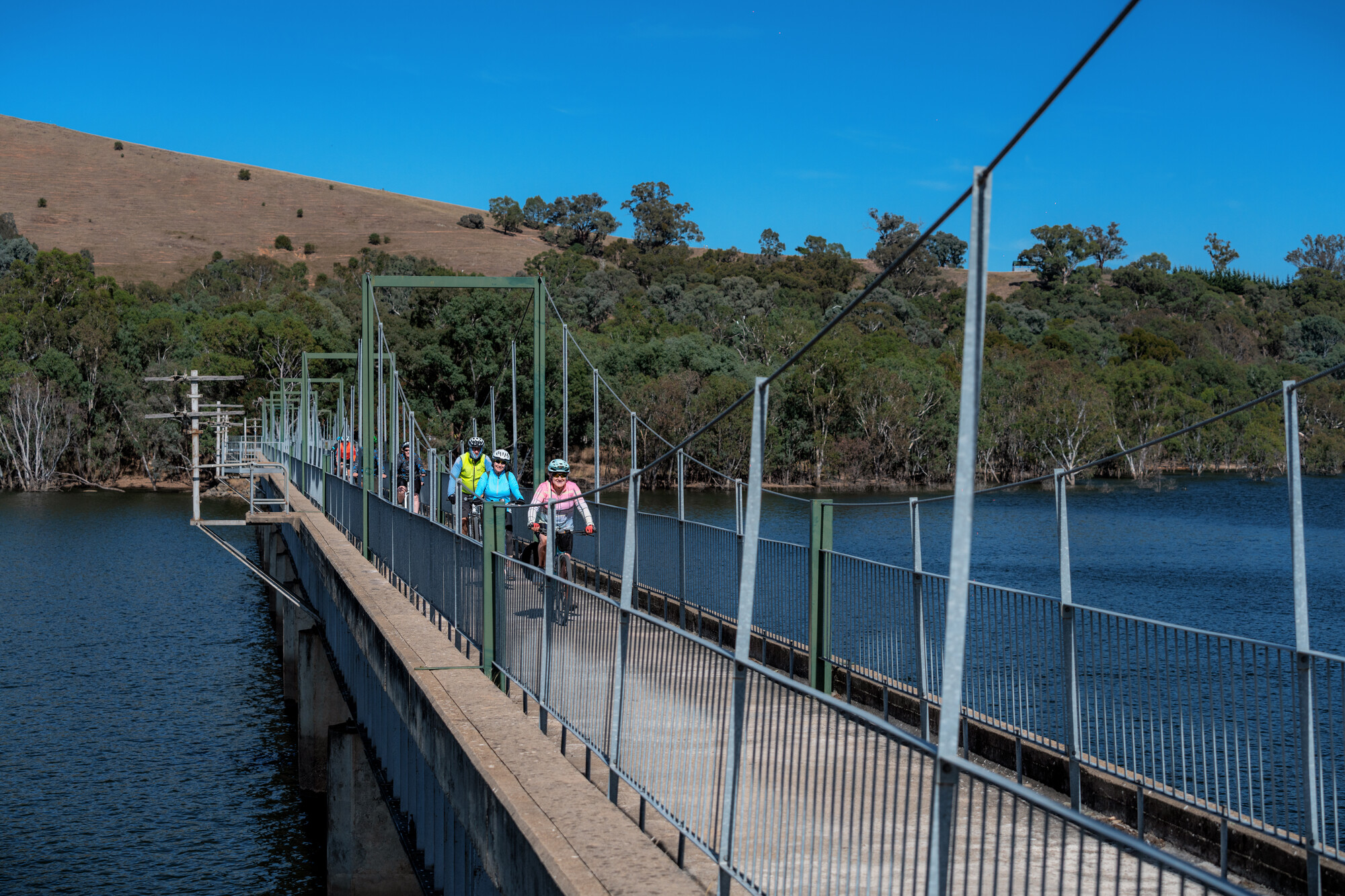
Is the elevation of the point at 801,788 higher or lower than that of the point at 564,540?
lower

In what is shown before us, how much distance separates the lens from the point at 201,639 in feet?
99.0

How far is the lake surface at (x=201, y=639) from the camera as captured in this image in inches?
660

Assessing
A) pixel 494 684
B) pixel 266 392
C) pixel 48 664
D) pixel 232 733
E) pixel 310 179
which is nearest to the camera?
pixel 494 684

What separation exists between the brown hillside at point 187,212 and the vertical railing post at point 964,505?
12850cm

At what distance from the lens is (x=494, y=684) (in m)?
9.05

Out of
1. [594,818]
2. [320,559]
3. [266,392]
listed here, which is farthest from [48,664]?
[266,392]

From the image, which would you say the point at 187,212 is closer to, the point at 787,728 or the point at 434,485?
the point at 434,485

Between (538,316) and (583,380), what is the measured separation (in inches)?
2059

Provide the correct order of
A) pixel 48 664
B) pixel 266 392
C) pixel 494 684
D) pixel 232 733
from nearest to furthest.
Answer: pixel 494 684 < pixel 232 733 < pixel 48 664 < pixel 266 392

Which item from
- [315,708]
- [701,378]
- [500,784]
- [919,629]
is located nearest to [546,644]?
[500,784]

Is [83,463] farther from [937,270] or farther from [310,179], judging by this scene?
[310,179]

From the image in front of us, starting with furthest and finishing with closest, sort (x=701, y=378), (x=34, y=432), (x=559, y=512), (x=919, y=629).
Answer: (x=701, y=378), (x=34, y=432), (x=559, y=512), (x=919, y=629)

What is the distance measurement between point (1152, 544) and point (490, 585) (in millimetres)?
36499

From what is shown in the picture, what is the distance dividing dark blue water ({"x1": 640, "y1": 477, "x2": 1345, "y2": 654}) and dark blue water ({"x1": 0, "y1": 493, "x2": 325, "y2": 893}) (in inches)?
523
